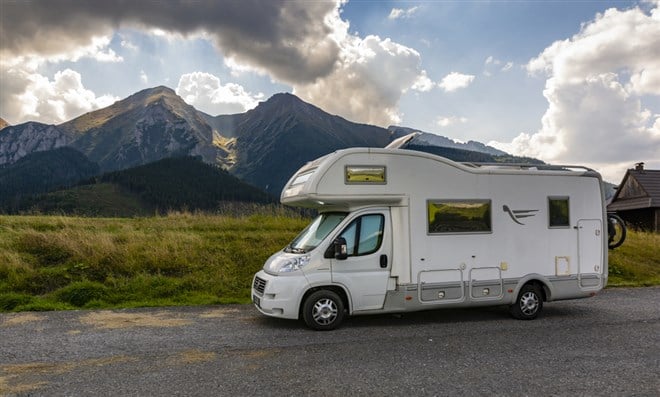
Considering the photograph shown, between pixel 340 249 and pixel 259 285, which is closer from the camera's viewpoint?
pixel 340 249

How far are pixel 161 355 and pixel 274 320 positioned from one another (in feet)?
9.38

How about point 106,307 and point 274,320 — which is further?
point 106,307

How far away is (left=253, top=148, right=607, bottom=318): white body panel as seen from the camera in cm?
885

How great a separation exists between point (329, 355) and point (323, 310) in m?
1.58

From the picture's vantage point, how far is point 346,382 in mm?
5941

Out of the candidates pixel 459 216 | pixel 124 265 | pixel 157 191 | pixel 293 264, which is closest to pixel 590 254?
pixel 459 216

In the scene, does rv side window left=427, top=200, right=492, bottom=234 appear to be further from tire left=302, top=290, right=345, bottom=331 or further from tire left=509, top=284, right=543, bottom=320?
tire left=302, top=290, right=345, bottom=331

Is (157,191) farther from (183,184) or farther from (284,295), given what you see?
(284,295)

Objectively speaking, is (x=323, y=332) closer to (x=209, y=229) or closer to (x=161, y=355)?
(x=161, y=355)

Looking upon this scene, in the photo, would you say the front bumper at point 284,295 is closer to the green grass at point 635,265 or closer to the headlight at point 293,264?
the headlight at point 293,264

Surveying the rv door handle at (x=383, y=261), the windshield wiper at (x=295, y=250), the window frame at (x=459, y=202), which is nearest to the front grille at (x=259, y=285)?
the windshield wiper at (x=295, y=250)

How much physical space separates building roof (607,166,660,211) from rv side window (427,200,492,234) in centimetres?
3621

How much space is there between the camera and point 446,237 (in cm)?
934

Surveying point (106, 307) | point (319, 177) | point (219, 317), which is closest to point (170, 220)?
point (106, 307)
